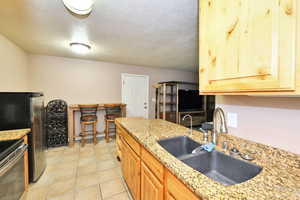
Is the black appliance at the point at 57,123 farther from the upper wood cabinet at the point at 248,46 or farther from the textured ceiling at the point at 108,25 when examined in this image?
the upper wood cabinet at the point at 248,46

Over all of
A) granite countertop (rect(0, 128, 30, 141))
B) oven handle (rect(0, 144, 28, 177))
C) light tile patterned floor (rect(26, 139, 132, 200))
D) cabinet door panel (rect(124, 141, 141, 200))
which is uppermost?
granite countertop (rect(0, 128, 30, 141))

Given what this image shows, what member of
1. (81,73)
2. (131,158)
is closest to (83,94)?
(81,73)

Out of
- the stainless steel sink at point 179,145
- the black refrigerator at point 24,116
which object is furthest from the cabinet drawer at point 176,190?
the black refrigerator at point 24,116

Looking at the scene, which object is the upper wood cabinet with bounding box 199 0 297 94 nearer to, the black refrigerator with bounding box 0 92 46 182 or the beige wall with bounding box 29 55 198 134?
the black refrigerator with bounding box 0 92 46 182

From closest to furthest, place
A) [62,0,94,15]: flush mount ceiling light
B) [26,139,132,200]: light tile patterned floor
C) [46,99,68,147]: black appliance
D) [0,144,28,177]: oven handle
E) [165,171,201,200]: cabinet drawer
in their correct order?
1. [165,171,201,200]: cabinet drawer
2. [0,144,28,177]: oven handle
3. [62,0,94,15]: flush mount ceiling light
4. [26,139,132,200]: light tile patterned floor
5. [46,99,68,147]: black appliance

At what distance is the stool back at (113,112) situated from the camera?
12.1ft

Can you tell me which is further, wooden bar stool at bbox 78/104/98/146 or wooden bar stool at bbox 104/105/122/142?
wooden bar stool at bbox 104/105/122/142

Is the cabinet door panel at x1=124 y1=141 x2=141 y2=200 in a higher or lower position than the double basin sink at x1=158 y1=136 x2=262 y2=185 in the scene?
lower

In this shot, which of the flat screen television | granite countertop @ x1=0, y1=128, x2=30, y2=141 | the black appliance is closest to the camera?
granite countertop @ x1=0, y1=128, x2=30, y2=141

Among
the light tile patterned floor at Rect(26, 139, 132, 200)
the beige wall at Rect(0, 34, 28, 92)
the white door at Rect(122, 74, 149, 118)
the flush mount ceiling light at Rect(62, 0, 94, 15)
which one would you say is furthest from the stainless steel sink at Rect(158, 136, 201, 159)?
the white door at Rect(122, 74, 149, 118)

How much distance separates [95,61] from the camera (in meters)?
4.02

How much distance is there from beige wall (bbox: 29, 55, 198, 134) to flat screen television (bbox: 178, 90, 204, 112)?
1.88 metres

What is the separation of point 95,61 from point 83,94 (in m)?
1.10

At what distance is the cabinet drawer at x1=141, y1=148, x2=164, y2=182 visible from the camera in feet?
3.19
